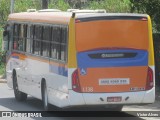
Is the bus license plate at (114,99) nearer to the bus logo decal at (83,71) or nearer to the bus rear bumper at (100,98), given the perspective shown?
the bus rear bumper at (100,98)

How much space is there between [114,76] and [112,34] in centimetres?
99

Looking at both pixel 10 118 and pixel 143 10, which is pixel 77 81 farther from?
→ pixel 143 10

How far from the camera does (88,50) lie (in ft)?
49.3

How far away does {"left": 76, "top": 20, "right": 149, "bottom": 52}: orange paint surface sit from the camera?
49.3 feet

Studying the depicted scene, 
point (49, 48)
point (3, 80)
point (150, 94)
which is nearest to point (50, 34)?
point (49, 48)

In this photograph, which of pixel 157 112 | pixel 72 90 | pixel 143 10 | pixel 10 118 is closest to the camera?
pixel 72 90

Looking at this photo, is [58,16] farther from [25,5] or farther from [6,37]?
[25,5]

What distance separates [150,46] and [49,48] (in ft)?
9.46

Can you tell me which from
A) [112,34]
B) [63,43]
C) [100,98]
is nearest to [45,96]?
[63,43]

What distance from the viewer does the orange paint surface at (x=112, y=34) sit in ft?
49.3

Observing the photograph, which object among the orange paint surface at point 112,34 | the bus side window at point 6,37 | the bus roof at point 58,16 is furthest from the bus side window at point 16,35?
the orange paint surface at point 112,34

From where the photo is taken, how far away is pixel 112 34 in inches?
599

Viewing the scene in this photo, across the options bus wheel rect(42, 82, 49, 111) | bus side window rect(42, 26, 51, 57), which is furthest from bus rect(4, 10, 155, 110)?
bus wheel rect(42, 82, 49, 111)

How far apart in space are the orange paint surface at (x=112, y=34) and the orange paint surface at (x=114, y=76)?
21.2 inches
